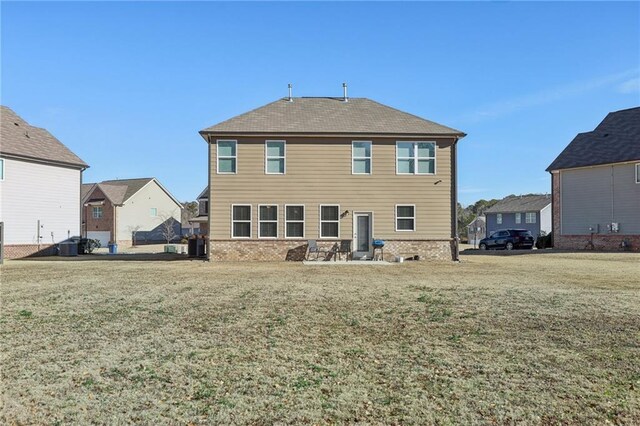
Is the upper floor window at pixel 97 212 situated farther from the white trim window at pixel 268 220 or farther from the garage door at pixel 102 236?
the white trim window at pixel 268 220

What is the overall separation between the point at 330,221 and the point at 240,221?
13.6 ft

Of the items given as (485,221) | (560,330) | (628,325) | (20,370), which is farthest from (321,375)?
(485,221)

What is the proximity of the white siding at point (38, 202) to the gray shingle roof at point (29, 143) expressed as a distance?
519 millimetres

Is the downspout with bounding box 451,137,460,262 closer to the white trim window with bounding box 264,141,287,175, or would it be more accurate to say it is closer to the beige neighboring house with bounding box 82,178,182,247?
the white trim window with bounding box 264,141,287,175

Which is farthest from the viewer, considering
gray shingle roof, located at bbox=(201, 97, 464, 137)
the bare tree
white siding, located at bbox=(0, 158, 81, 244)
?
the bare tree

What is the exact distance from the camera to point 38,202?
26750mm

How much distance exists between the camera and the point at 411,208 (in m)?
21.8

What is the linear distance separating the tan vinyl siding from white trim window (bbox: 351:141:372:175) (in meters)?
0.24

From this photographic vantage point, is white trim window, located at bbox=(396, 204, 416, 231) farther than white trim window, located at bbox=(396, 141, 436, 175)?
No

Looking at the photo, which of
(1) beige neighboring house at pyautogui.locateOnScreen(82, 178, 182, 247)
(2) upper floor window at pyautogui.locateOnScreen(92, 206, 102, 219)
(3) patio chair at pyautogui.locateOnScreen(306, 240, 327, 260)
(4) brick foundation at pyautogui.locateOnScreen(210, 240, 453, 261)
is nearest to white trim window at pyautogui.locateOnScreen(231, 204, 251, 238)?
(4) brick foundation at pyautogui.locateOnScreen(210, 240, 453, 261)

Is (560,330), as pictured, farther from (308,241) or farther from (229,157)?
(229,157)

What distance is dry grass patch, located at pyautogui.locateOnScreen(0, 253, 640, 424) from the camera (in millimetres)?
4324

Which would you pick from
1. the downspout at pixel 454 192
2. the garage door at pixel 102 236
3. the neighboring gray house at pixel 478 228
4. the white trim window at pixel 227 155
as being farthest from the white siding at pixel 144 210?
the neighboring gray house at pixel 478 228

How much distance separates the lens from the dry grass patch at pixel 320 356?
4.32 metres
